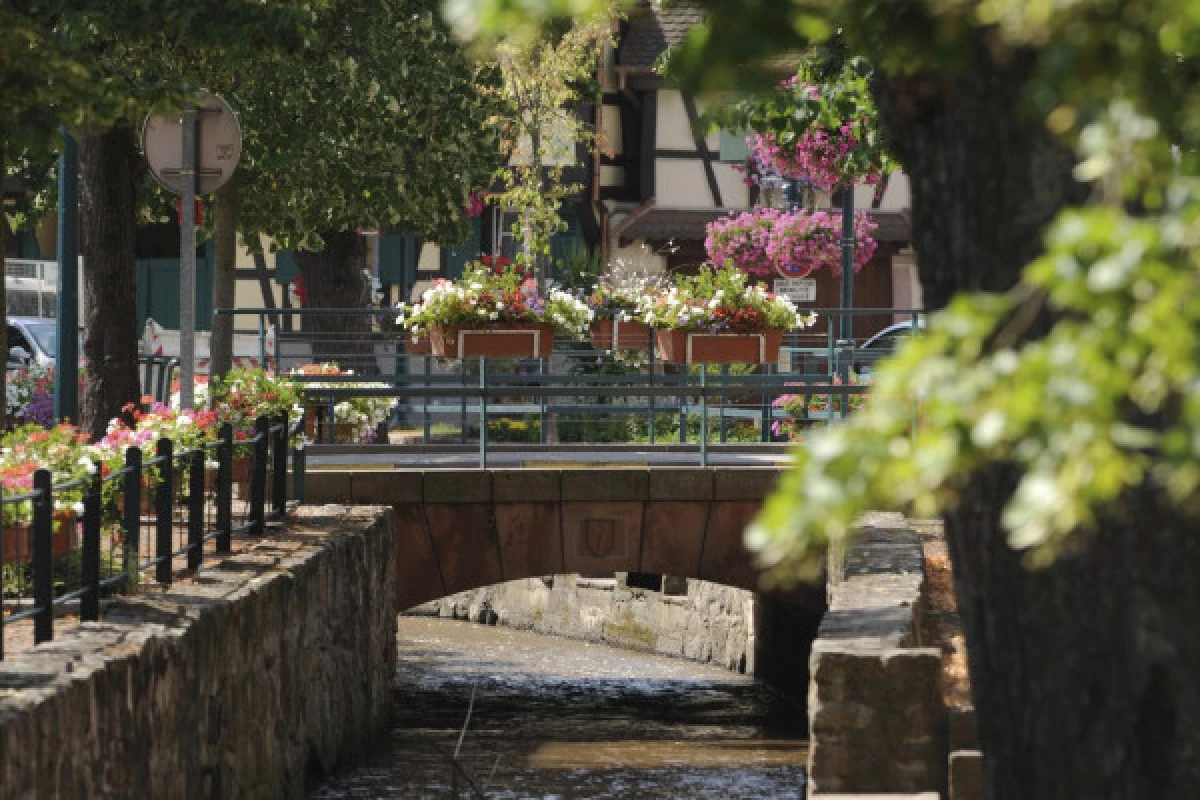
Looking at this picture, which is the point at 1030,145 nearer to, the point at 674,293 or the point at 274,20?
the point at 274,20

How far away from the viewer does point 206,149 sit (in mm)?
14094

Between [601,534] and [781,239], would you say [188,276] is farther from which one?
[781,239]

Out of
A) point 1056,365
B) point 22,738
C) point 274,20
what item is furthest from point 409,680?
point 1056,365

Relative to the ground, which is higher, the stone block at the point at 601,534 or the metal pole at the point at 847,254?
the metal pole at the point at 847,254

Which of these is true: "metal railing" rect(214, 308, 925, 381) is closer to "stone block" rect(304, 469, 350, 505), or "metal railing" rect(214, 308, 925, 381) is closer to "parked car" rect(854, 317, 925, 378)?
"parked car" rect(854, 317, 925, 378)

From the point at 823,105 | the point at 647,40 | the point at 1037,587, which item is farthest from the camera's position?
the point at 647,40

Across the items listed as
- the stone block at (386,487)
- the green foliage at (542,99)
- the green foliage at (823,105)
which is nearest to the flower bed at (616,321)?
the stone block at (386,487)

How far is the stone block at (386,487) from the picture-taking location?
632 inches

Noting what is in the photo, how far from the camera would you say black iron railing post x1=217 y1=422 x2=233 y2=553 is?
12.9m

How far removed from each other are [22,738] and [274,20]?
257 inches

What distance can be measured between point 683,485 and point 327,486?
230cm

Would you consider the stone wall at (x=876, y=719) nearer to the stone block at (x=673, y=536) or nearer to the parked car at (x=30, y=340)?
the stone block at (x=673, y=536)

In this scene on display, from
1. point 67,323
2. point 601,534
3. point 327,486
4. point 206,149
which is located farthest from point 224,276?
point 206,149

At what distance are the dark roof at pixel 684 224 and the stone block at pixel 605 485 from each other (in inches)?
823
